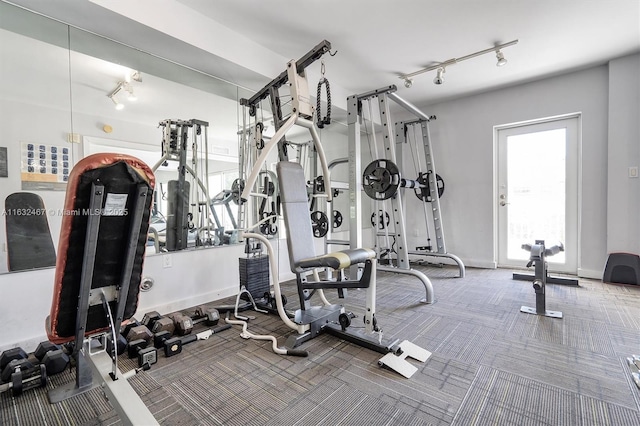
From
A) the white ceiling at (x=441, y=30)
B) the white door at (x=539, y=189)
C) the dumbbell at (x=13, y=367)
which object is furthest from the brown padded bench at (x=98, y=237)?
the white door at (x=539, y=189)

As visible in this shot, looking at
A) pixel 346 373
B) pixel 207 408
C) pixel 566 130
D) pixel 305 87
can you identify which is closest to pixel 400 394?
pixel 346 373

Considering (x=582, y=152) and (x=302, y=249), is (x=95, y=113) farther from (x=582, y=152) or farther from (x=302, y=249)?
(x=582, y=152)

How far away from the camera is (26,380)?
5.10ft

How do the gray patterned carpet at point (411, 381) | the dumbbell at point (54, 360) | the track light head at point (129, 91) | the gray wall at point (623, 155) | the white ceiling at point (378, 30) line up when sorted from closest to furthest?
the gray patterned carpet at point (411, 381), the dumbbell at point (54, 360), the white ceiling at point (378, 30), the track light head at point (129, 91), the gray wall at point (623, 155)

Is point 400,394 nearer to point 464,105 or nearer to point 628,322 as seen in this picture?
point 628,322

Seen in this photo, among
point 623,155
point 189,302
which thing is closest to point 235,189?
point 189,302

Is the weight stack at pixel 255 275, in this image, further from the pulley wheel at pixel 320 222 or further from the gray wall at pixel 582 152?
the gray wall at pixel 582 152

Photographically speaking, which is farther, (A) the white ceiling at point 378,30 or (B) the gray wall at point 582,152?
(B) the gray wall at point 582,152

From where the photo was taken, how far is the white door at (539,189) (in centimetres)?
397

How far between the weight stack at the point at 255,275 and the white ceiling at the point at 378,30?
199cm

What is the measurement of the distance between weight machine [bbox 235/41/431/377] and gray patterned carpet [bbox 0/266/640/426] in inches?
4.1

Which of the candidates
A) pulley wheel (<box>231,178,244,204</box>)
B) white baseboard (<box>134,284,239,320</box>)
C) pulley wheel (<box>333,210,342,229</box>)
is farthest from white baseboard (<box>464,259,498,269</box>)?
pulley wheel (<box>231,178,244,204</box>)

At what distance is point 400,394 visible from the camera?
1504 mm

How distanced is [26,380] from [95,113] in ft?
6.48
